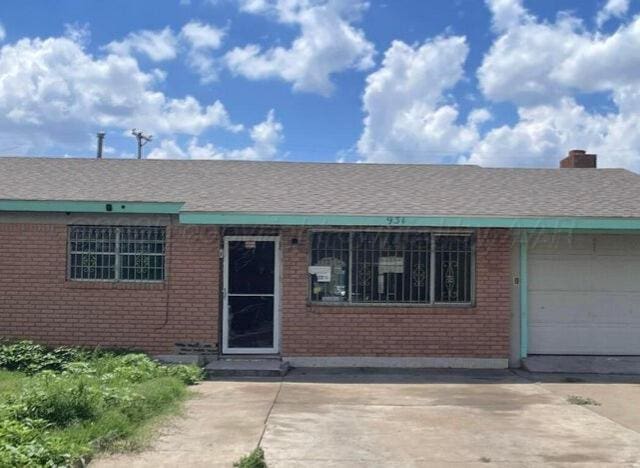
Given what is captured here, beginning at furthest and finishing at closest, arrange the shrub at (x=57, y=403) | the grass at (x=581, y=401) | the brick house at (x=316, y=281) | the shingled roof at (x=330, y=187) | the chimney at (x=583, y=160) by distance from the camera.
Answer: the chimney at (x=583, y=160) → the brick house at (x=316, y=281) → the shingled roof at (x=330, y=187) → the grass at (x=581, y=401) → the shrub at (x=57, y=403)

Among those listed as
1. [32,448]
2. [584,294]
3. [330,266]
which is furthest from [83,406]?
[584,294]

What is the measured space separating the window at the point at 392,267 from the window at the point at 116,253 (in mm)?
2697

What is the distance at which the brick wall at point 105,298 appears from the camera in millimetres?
11750

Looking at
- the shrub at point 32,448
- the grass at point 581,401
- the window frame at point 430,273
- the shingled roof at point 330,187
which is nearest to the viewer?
the shrub at point 32,448

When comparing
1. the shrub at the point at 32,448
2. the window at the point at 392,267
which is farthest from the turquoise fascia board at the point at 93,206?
the shrub at the point at 32,448

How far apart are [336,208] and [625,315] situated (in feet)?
17.8

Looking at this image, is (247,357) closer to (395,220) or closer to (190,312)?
(190,312)

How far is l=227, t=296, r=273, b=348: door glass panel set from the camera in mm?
11992

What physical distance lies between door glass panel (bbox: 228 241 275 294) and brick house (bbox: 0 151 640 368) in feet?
0.06

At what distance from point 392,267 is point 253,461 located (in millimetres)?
6369

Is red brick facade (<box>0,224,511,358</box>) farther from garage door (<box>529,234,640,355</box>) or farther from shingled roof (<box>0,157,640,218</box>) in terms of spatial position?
A: garage door (<box>529,234,640,355</box>)

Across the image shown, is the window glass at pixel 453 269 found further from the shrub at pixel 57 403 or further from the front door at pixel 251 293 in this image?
the shrub at pixel 57 403

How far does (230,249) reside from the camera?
12.1 metres

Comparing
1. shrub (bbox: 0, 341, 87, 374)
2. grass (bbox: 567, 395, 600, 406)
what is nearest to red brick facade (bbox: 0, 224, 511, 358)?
shrub (bbox: 0, 341, 87, 374)
